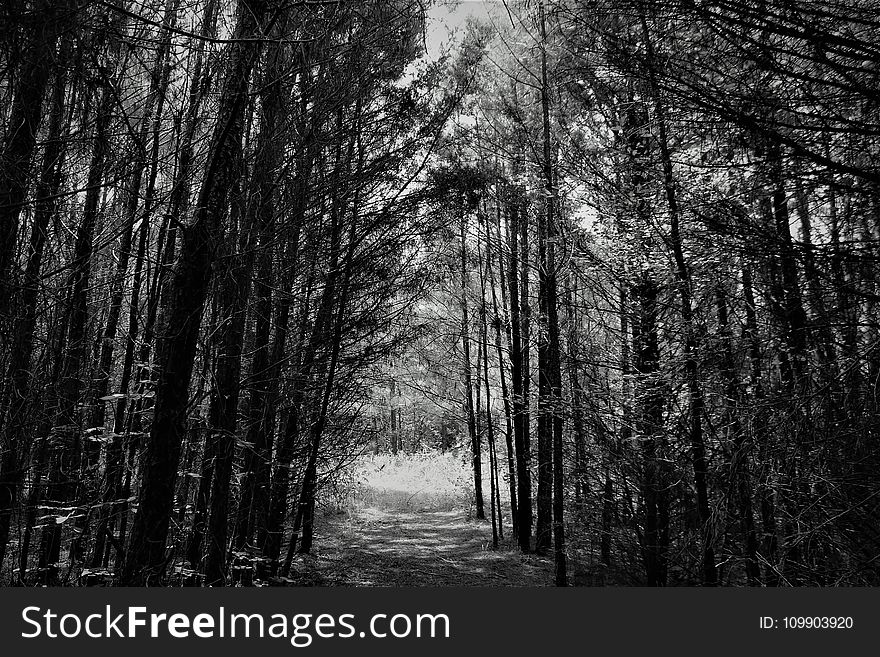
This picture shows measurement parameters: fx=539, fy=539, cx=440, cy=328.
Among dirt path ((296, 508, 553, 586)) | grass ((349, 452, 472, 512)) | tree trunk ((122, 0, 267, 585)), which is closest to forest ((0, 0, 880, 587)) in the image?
tree trunk ((122, 0, 267, 585))

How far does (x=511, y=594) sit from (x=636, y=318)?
3.63 meters

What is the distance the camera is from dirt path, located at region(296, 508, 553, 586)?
8.33m

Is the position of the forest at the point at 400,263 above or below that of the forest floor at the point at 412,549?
above

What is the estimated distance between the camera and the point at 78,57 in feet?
10.0

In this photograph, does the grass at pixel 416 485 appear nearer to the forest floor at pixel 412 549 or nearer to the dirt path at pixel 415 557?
the forest floor at pixel 412 549

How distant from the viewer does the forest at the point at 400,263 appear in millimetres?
2955

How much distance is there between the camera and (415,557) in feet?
32.8

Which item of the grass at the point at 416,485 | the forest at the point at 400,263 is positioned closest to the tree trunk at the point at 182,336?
the forest at the point at 400,263

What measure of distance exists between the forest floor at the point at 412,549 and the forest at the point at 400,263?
697 millimetres

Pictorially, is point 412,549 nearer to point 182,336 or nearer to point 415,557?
point 415,557

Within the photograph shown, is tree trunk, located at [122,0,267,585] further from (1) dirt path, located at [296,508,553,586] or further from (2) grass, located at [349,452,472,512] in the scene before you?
(2) grass, located at [349,452,472,512]

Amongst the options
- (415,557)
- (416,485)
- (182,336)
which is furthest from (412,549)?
(416,485)

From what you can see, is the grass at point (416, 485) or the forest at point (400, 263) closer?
the forest at point (400, 263)

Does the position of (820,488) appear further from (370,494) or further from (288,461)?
(370,494)
